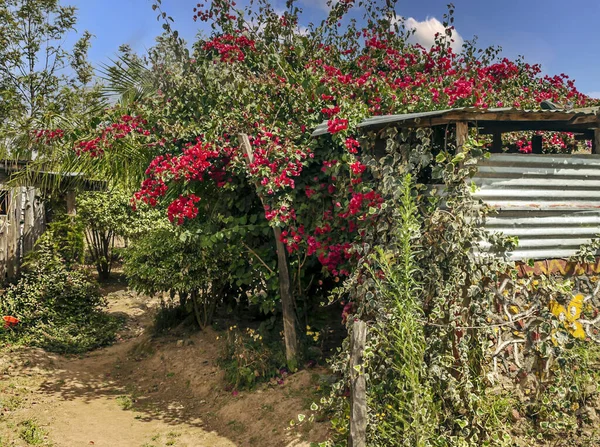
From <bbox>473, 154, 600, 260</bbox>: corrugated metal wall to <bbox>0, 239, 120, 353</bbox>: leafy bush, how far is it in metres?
6.99

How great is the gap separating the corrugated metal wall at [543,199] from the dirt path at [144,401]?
2.61 meters

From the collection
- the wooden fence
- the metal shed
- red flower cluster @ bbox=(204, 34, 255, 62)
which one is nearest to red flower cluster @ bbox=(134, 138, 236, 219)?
the metal shed

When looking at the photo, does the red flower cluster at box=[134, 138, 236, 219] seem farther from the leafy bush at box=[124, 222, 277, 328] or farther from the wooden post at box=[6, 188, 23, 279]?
the wooden post at box=[6, 188, 23, 279]

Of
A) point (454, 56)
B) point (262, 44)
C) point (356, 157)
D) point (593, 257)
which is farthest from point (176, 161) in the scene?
point (454, 56)

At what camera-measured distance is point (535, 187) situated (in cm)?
535

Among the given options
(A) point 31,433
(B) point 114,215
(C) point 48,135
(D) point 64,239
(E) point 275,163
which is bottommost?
(A) point 31,433

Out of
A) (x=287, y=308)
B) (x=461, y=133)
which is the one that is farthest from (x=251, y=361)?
(x=461, y=133)

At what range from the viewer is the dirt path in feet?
19.2

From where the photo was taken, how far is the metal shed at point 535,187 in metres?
4.94

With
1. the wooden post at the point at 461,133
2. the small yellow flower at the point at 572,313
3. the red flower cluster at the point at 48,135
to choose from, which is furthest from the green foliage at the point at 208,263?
the small yellow flower at the point at 572,313

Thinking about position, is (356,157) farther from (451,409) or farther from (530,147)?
(530,147)

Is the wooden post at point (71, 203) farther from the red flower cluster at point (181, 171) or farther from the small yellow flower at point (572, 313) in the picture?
the small yellow flower at point (572, 313)

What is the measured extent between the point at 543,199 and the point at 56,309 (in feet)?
26.7

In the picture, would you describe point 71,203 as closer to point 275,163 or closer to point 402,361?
point 275,163
